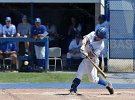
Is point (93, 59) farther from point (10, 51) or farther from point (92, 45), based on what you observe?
point (10, 51)

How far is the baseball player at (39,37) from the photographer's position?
1729cm

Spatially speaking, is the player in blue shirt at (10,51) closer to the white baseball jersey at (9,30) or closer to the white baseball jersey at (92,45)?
the white baseball jersey at (9,30)

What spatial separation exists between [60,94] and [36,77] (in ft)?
11.5

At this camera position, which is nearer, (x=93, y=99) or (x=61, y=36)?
(x=93, y=99)

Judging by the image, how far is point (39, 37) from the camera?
1725 cm

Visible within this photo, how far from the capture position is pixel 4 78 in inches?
610

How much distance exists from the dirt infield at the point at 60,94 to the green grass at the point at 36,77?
1.67 metres

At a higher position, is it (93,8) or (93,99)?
(93,8)

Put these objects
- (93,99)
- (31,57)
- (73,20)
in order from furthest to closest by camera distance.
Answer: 1. (73,20)
2. (31,57)
3. (93,99)

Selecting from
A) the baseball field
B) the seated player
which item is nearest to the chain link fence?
the baseball field

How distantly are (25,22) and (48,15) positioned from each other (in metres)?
3.01

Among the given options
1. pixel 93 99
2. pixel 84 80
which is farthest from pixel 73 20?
pixel 93 99

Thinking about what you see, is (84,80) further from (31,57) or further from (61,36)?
(61,36)

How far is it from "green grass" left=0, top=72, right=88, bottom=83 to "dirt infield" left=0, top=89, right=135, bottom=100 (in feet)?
5.49
